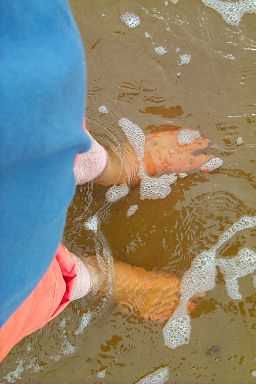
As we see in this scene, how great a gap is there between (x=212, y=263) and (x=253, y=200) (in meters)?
0.29

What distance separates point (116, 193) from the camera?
1.84 metres

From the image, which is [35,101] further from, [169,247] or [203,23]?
[203,23]

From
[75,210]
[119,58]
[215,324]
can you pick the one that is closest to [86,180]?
[75,210]

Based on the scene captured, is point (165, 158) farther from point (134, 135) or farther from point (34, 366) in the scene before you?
point (34, 366)

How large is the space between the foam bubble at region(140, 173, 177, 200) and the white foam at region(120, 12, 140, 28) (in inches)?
24.4

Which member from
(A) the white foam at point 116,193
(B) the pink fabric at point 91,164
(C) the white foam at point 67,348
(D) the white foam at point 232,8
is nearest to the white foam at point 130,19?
(D) the white foam at point 232,8

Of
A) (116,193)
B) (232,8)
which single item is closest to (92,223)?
(116,193)

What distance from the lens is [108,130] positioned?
187cm

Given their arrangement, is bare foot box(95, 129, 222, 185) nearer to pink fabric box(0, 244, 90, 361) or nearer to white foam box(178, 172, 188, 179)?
white foam box(178, 172, 188, 179)

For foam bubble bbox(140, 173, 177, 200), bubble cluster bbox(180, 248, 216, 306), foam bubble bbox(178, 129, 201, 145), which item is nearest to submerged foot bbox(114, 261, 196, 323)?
bubble cluster bbox(180, 248, 216, 306)

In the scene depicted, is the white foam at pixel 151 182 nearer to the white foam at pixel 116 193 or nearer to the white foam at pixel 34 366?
the white foam at pixel 116 193

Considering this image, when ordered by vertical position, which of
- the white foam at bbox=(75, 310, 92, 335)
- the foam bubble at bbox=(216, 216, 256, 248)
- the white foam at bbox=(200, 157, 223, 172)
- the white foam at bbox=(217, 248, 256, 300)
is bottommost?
the white foam at bbox=(217, 248, 256, 300)

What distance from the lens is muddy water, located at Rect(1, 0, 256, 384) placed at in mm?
1780

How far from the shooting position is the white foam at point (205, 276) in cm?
179
